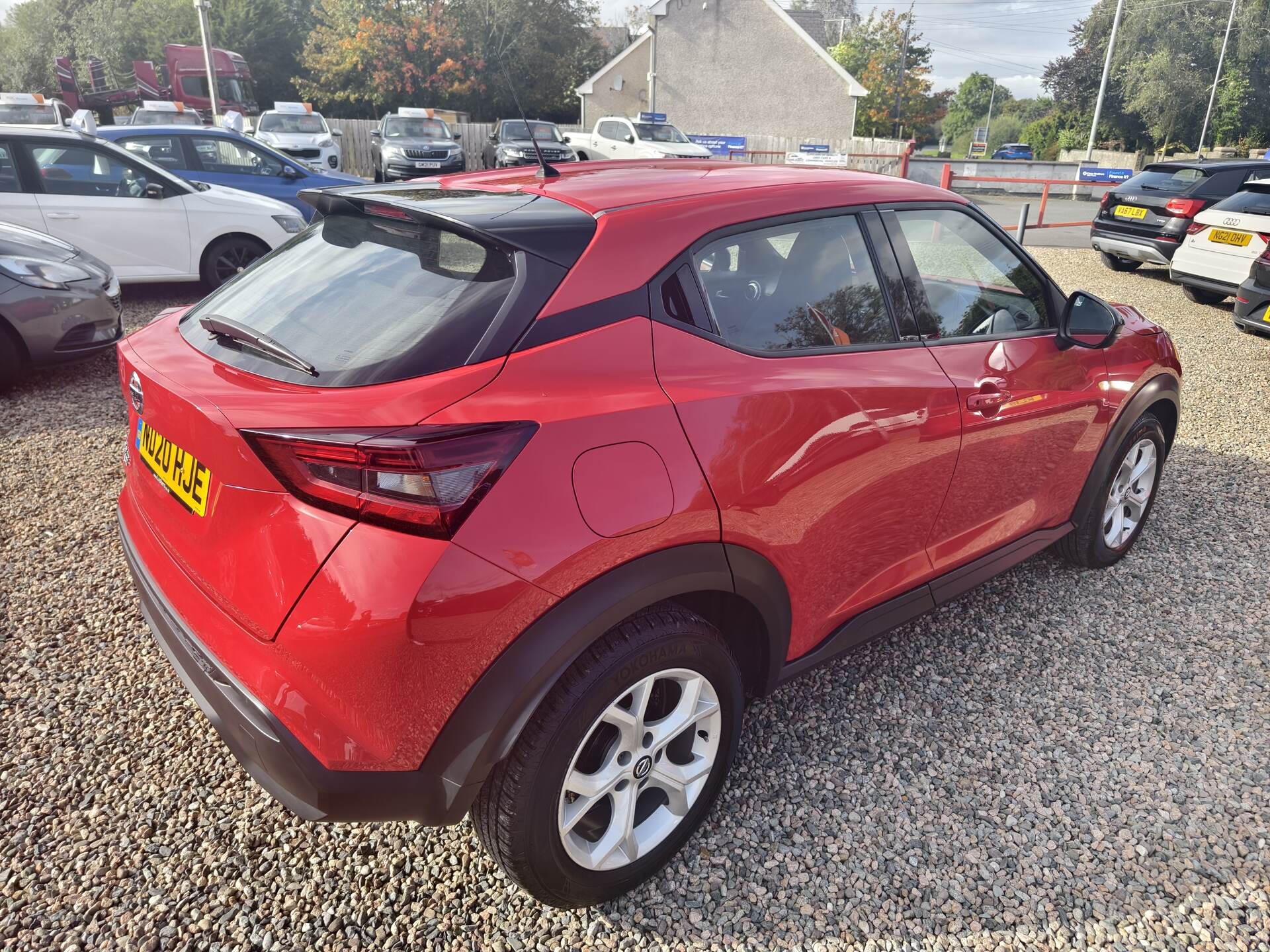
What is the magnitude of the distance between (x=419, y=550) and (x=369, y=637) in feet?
0.64

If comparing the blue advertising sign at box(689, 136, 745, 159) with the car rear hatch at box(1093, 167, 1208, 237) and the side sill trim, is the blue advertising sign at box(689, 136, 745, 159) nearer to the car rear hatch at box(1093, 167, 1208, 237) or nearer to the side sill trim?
the car rear hatch at box(1093, 167, 1208, 237)

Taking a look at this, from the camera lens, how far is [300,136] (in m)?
20.0

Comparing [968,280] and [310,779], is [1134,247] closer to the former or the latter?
[968,280]

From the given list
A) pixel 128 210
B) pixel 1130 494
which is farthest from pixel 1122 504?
pixel 128 210

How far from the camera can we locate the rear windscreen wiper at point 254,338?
1.81 meters

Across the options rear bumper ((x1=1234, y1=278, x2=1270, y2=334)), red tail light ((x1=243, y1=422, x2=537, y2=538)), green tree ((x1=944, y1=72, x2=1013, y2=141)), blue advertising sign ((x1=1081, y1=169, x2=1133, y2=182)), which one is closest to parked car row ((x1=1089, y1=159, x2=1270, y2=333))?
rear bumper ((x1=1234, y1=278, x2=1270, y2=334))

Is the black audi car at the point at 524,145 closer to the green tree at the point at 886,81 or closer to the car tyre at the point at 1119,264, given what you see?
the car tyre at the point at 1119,264

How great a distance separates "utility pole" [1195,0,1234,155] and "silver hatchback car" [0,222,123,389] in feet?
166

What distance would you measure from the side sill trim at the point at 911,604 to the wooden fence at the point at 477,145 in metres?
28.2

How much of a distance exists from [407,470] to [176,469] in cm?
75

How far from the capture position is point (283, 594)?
5.44ft

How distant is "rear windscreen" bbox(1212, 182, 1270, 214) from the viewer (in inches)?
335

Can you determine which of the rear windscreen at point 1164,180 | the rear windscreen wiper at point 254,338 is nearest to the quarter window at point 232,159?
the rear windscreen wiper at point 254,338

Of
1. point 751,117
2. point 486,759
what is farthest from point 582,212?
point 751,117
